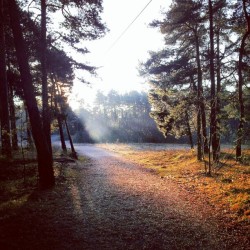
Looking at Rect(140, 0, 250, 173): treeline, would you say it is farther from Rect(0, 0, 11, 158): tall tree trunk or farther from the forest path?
Rect(0, 0, 11, 158): tall tree trunk

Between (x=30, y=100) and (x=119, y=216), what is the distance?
513 cm

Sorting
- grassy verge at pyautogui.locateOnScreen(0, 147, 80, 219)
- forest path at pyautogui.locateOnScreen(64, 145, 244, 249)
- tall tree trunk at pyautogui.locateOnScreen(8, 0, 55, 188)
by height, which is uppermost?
tall tree trunk at pyautogui.locateOnScreen(8, 0, 55, 188)

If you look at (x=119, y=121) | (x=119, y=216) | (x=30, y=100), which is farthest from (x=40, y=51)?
(x=119, y=121)

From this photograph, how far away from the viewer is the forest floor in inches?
235

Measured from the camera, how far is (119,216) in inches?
298

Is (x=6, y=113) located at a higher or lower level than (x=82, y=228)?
higher

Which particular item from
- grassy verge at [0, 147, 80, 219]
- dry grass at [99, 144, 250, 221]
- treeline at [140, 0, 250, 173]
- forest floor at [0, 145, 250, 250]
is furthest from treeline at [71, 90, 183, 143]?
forest floor at [0, 145, 250, 250]

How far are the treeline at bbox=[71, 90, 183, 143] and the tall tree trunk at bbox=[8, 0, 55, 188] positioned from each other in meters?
45.0

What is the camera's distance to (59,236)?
6.15 meters

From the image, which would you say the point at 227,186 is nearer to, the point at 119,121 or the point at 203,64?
the point at 203,64

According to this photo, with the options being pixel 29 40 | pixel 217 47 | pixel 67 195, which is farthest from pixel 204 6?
pixel 67 195

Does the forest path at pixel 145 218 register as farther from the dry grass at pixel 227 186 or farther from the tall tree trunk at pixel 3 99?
the tall tree trunk at pixel 3 99

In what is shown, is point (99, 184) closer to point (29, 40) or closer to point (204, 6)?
point (29, 40)

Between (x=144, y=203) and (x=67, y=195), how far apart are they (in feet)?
8.85
